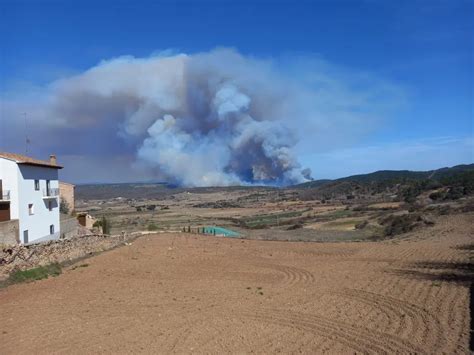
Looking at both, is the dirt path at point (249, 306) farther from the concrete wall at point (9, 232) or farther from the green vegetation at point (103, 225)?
the green vegetation at point (103, 225)

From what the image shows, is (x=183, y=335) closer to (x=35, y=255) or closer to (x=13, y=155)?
(x=35, y=255)

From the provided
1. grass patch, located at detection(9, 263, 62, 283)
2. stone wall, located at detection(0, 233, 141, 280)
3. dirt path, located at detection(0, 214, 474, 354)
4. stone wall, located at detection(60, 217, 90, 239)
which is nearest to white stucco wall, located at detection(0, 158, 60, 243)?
stone wall, located at detection(60, 217, 90, 239)

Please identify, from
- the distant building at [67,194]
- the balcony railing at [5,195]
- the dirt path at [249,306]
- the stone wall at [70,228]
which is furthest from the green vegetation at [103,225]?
the dirt path at [249,306]

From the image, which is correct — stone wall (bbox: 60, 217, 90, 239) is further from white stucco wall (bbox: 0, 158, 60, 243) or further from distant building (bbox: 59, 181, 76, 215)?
distant building (bbox: 59, 181, 76, 215)

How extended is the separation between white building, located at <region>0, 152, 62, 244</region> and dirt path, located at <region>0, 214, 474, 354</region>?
11.6 m

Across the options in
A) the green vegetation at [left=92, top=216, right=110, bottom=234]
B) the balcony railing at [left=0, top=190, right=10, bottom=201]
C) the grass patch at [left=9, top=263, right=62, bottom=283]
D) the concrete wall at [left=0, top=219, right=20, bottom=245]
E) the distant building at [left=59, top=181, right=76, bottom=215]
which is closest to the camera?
the grass patch at [left=9, top=263, right=62, bottom=283]

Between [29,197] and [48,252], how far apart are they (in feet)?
49.9

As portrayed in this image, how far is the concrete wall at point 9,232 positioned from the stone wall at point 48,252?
12.6 ft

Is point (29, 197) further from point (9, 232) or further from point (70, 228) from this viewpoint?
point (70, 228)

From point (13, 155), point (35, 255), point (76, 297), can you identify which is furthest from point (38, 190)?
point (76, 297)

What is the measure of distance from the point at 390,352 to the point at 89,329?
7.39 m

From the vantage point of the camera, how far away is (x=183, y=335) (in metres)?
12.0

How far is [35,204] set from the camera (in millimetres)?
39375

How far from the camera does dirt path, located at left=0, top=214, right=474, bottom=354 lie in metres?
11.2
